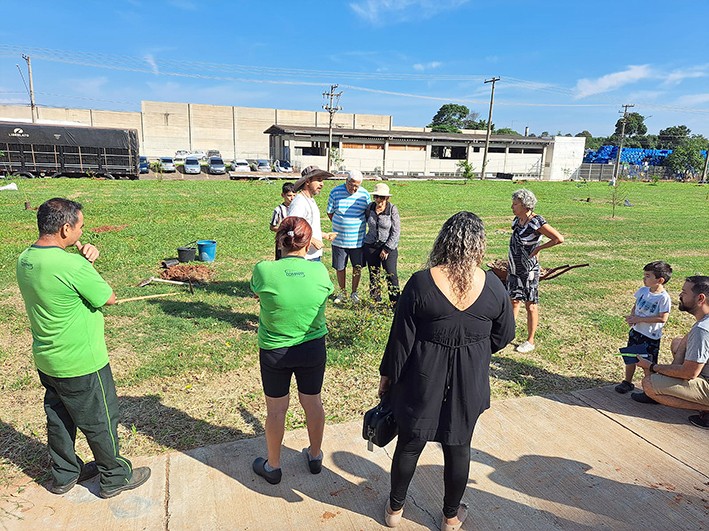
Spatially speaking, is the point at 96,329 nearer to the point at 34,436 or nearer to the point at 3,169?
the point at 34,436

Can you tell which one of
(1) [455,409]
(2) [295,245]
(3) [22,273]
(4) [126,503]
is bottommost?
(4) [126,503]

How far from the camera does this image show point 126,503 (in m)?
2.89

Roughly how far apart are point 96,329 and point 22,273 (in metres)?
0.49

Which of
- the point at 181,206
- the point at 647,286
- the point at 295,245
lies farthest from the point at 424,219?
the point at 295,245

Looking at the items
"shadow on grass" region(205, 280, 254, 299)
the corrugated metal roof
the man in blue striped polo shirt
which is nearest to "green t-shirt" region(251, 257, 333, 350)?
the man in blue striped polo shirt

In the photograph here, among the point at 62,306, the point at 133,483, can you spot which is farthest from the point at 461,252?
the point at 133,483

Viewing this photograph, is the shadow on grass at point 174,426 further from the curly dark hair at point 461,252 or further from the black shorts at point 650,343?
the black shorts at point 650,343

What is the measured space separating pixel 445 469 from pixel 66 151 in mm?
32288

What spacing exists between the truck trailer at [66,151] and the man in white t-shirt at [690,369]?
3170cm

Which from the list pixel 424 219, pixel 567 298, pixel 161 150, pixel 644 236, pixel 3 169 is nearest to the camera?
pixel 567 298

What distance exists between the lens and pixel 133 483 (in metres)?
3.01

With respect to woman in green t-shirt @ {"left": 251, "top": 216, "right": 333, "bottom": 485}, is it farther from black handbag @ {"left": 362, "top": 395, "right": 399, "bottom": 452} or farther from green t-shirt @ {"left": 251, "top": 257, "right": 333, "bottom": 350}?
black handbag @ {"left": 362, "top": 395, "right": 399, "bottom": 452}

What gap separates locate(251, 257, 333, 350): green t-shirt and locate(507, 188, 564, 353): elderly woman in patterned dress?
110 inches

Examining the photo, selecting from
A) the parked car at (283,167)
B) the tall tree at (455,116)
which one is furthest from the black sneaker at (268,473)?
the tall tree at (455,116)
